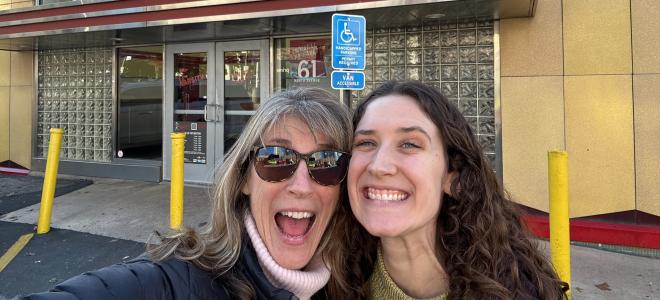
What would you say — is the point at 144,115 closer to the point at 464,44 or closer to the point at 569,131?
the point at 464,44

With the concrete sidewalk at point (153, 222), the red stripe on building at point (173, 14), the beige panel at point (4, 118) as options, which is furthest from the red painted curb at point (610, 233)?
the beige panel at point (4, 118)

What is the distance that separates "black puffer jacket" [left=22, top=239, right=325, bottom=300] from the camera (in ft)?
4.08

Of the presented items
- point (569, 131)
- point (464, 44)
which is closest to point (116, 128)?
point (464, 44)

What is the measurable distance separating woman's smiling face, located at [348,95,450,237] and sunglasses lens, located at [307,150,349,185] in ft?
0.17

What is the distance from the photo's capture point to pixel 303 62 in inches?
285

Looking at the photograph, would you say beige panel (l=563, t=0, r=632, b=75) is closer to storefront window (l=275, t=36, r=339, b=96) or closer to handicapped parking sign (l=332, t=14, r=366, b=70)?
handicapped parking sign (l=332, t=14, r=366, b=70)

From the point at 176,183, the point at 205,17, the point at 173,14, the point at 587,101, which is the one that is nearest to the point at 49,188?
the point at 176,183

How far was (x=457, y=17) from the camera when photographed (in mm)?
5828

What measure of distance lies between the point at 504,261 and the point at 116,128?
27.6 ft

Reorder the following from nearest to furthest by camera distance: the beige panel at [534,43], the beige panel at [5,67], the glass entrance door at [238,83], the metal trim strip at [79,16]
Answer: the beige panel at [534,43] → the metal trim strip at [79,16] → the glass entrance door at [238,83] → the beige panel at [5,67]

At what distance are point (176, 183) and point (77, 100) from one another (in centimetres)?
566

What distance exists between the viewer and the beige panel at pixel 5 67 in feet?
30.6

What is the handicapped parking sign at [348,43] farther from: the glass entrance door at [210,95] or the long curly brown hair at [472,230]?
the glass entrance door at [210,95]

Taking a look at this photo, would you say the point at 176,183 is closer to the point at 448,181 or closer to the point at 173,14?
the point at 173,14
